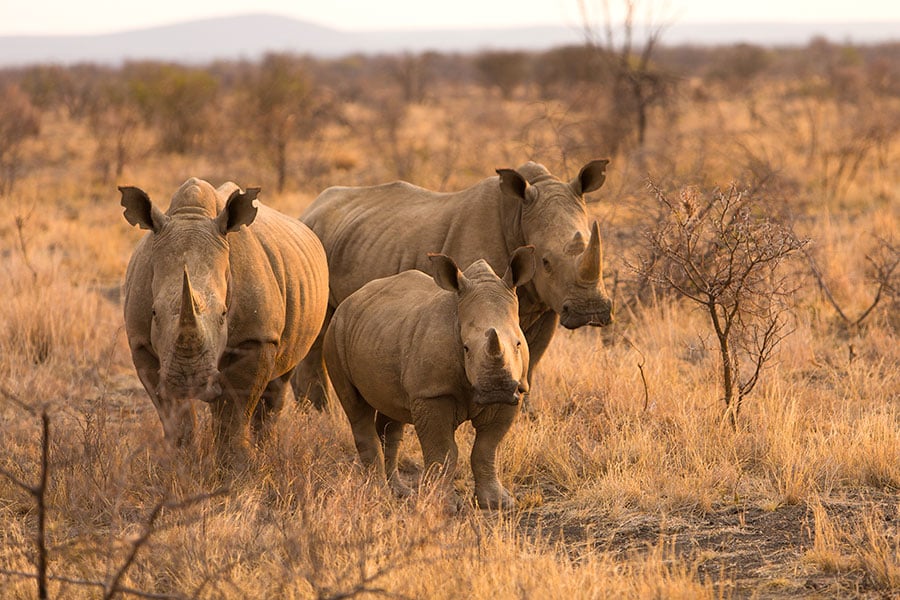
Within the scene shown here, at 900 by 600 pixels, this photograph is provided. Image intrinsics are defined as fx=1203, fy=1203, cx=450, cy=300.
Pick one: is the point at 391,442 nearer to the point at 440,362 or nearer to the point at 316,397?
the point at 440,362

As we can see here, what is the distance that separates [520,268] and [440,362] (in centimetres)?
61

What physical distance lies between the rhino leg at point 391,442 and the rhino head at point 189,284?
1.06 m

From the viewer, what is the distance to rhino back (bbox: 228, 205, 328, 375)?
584 cm

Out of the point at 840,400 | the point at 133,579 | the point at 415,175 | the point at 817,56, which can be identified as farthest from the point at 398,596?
the point at 817,56

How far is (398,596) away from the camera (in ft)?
13.7

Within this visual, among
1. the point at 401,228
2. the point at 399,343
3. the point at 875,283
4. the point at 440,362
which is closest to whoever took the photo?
the point at 440,362

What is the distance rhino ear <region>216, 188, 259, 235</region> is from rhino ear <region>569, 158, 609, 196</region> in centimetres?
201

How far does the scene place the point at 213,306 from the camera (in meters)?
5.31

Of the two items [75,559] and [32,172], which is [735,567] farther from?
[32,172]

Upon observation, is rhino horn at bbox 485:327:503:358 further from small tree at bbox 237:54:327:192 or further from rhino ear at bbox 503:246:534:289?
small tree at bbox 237:54:327:192

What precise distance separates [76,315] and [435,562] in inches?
239

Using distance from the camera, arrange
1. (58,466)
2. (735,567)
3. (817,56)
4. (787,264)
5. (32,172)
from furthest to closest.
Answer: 1. (817,56)
2. (32,172)
3. (787,264)
4. (58,466)
5. (735,567)

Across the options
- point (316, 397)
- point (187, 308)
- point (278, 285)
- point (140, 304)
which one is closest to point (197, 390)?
point (187, 308)

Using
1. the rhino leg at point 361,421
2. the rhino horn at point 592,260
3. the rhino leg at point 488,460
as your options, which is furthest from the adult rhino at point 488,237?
the rhino leg at point 361,421
